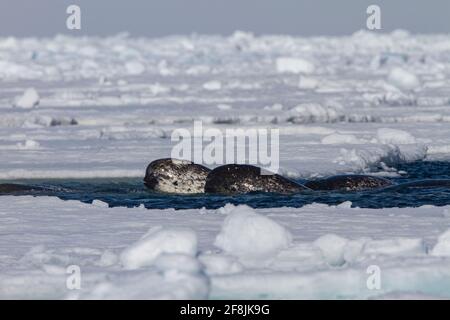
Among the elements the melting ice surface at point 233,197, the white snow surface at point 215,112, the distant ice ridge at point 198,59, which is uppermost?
the distant ice ridge at point 198,59

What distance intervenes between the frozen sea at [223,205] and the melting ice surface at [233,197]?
3 cm

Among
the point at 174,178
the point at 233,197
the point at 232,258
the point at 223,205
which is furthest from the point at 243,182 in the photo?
the point at 232,258

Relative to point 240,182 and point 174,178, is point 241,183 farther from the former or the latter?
point 174,178

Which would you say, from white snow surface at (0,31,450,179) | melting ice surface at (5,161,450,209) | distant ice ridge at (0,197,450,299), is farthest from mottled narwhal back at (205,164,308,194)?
distant ice ridge at (0,197,450,299)

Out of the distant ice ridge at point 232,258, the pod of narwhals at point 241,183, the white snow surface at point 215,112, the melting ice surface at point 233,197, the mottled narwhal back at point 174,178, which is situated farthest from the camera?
the white snow surface at point 215,112

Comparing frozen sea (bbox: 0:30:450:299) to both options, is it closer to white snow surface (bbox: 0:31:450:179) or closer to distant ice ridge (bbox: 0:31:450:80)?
white snow surface (bbox: 0:31:450:179)

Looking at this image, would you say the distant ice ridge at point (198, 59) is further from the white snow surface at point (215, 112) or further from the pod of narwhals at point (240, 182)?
the pod of narwhals at point (240, 182)

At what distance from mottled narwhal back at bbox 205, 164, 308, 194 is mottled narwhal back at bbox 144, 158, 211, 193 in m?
0.30

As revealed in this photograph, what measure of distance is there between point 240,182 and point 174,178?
2.81 ft

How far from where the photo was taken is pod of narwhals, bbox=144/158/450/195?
1194 cm

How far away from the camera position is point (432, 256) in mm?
7105

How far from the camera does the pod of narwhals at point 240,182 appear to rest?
11938mm

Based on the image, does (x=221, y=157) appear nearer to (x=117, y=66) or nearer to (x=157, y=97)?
(x=157, y=97)

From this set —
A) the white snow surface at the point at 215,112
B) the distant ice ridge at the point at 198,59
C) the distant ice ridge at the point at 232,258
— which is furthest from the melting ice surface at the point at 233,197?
the distant ice ridge at the point at 198,59
